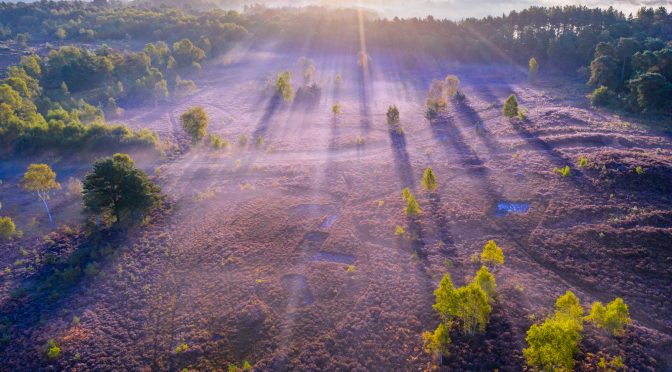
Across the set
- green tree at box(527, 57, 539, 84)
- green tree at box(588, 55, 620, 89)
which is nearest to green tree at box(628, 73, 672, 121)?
green tree at box(588, 55, 620, 89)

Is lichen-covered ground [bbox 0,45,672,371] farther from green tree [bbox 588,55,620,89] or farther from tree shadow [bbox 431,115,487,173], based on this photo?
green tree [bbox 588,55,620,89]

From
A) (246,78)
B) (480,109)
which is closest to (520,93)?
(480,109)

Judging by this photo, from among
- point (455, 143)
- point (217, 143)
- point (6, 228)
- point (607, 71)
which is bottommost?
point (6, 228)

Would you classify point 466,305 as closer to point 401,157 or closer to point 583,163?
point 583,163

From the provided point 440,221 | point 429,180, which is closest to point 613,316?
point 440,221

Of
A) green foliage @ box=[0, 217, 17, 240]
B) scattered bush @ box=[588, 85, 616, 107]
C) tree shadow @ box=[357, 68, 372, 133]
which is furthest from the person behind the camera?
scattered bush @ box=[588, 85, 616, 107]
